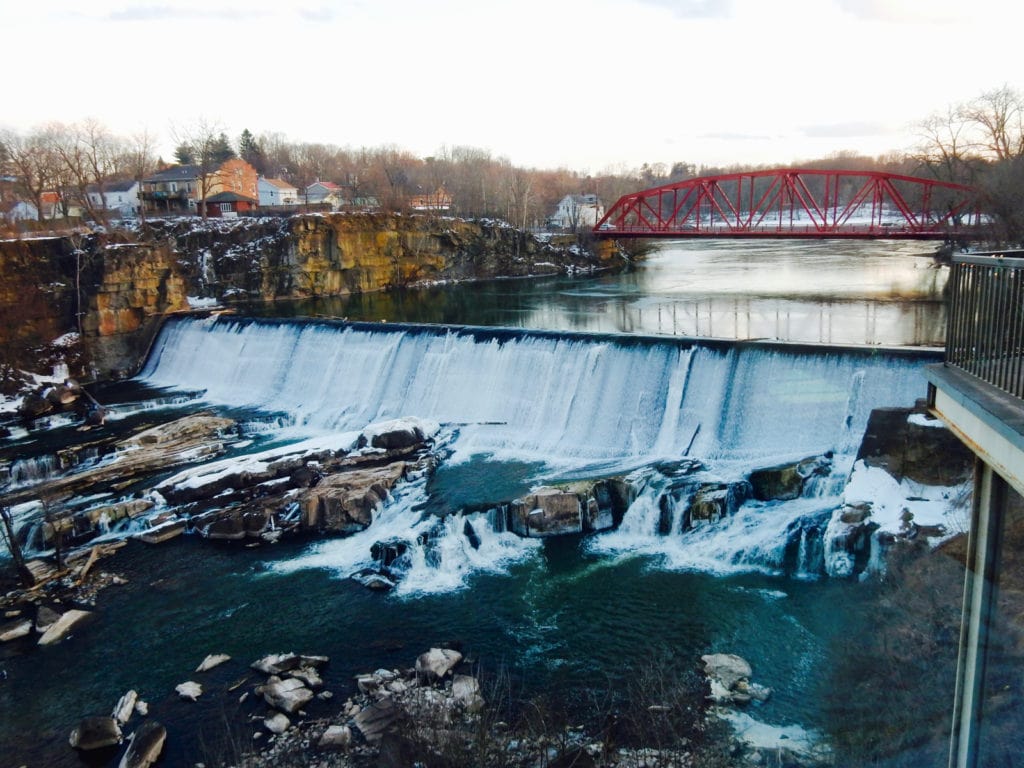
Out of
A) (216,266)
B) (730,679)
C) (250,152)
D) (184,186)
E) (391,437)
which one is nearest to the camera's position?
(730,679)

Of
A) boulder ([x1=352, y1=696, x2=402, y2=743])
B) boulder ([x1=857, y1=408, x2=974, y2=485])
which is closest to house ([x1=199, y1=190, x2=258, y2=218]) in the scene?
boulder ([x1=857, y1=408, x2=974, y2=485])

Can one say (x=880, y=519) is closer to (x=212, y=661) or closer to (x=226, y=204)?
(x=212, y=661)

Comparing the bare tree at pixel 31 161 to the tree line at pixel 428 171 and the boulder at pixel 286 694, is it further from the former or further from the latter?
the boulder at pixel 286 694

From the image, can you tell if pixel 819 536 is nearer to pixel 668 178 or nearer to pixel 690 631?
pixel 690 631

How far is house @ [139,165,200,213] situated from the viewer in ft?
155

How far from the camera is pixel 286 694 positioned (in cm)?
952

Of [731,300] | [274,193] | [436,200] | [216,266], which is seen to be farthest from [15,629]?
[274,193]

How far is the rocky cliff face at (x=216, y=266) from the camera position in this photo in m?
26.8

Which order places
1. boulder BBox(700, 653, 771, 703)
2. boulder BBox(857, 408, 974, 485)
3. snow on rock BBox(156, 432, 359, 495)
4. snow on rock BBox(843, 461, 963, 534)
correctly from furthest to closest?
snow on rock BBox(156, 432, 359, 495) < boulder BBox(857, 408, 974, 485) < snow on rock BBox(843, 461, 963, 534) < boulder BBox(700, 653, 771, 703)

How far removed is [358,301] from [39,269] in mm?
13263

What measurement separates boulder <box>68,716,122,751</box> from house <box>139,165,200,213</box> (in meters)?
42.2

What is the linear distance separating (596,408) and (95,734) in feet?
37.4

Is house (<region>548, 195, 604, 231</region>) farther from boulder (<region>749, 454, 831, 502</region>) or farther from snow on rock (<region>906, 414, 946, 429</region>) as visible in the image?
snow on rock (<region>906, 414, 946, 429</region>)

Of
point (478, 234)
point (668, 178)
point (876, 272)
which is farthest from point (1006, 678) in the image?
point (668, 178)
